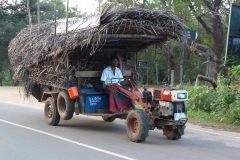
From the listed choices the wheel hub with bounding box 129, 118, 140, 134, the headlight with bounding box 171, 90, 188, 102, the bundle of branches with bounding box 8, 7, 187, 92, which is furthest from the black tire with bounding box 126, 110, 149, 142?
the bundle of branches with bounding box 8, 7, 187, 92

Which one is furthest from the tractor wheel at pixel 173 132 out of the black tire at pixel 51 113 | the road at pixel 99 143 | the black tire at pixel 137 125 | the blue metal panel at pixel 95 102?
the black tire at pixel 51 113

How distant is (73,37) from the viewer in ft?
32.4

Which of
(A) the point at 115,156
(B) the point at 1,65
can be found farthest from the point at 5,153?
(B) the point at 1,65

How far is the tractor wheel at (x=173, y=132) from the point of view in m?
9.23

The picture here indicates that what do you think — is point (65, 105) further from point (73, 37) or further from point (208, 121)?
point (208, 121)

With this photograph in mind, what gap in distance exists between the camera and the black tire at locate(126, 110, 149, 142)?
882cm

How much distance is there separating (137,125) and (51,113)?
3.47 meters

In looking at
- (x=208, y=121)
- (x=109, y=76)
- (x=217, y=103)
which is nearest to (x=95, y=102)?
(x=109, y=76)

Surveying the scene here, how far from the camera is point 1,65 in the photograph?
36.5 meters

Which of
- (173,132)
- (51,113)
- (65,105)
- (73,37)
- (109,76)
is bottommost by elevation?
(173,132)

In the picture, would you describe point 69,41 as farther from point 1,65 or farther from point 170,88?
point 1,65

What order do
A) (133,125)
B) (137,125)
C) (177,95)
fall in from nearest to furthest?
(177,95), (137,125), (133,125)

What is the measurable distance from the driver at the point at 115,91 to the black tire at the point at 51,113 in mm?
1626

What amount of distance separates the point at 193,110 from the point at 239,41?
287 cm
